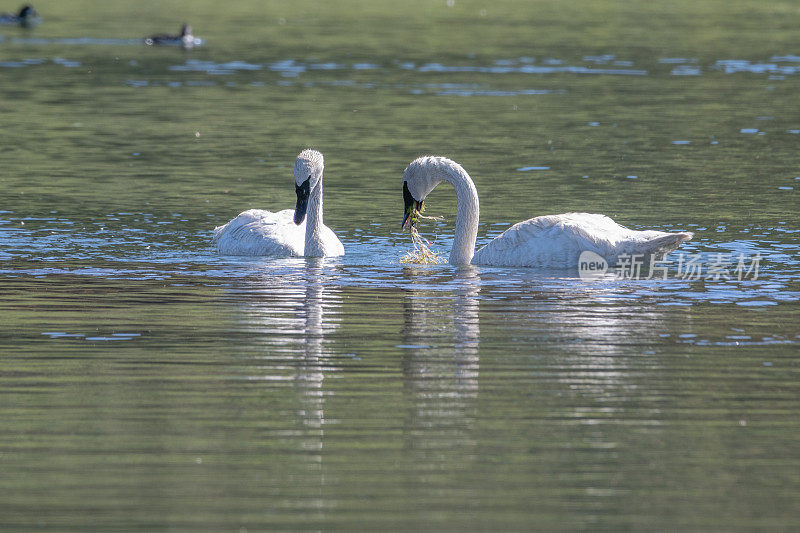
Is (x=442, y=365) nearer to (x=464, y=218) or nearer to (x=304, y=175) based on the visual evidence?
(x=464, y=218)

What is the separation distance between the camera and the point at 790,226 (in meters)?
20.0

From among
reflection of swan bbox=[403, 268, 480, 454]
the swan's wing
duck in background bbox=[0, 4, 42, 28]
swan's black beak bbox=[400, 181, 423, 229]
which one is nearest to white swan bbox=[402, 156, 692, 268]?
swan's black beak bbox=[400, 181, 423, 229]

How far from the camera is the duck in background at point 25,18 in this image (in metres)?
65.4

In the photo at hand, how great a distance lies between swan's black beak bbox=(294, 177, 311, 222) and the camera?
18391 mm

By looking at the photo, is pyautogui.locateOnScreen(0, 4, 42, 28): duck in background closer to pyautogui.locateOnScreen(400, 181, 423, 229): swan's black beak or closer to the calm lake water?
the calm lake water

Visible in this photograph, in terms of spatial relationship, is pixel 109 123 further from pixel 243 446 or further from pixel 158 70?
pixel 243 446

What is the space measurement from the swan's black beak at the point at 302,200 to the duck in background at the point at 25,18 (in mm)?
49614

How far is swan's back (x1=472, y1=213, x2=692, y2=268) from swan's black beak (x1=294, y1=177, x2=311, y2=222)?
2.47 meters

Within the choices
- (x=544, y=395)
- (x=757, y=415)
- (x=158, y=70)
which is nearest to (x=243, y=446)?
(x=544, y=395)

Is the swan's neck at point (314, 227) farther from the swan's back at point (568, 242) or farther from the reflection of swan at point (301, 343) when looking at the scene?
the swan's back at point (568, 242)

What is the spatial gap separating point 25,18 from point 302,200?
50670 mm

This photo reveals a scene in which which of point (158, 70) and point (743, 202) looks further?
point (158, 70)

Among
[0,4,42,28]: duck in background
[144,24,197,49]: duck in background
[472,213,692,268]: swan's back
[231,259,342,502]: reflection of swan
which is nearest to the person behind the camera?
[231,259,342,502]: reflection of swan

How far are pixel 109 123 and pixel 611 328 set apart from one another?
71.7 ft
